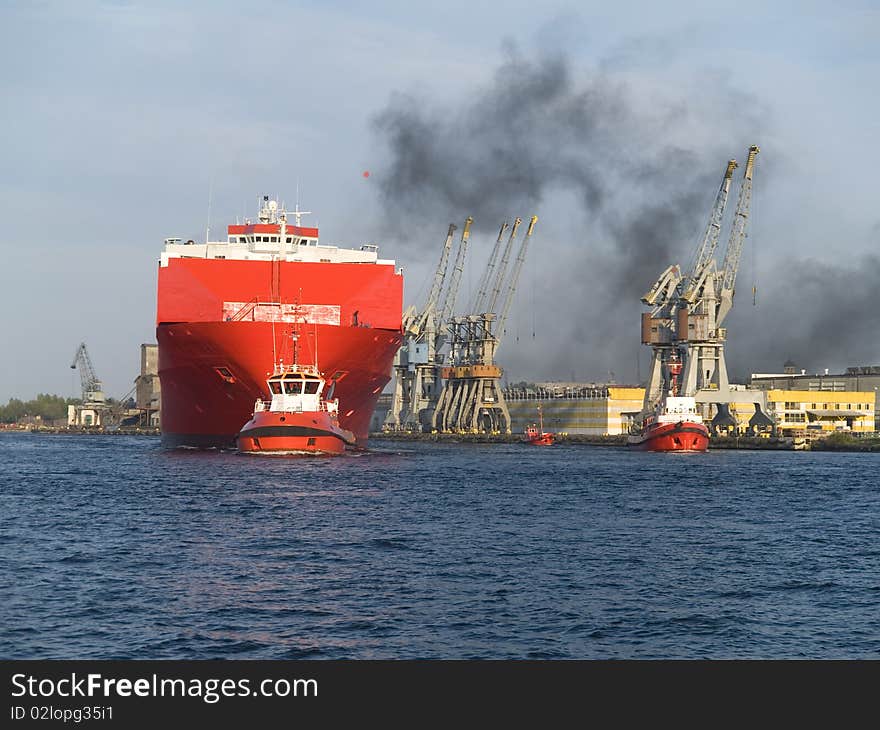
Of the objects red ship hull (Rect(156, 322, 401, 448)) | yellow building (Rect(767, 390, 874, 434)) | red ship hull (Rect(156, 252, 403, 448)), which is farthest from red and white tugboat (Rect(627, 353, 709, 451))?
yellow building (Rect(767, 390, 874, 434))

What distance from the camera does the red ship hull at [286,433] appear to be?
7244cm

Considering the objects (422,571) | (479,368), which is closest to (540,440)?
(479,368)

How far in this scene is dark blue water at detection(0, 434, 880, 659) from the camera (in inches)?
923

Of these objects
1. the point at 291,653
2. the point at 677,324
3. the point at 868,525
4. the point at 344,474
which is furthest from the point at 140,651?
the point at 677,324

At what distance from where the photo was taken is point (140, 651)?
22031mm

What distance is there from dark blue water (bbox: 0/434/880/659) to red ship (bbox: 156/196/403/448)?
19.3 meters

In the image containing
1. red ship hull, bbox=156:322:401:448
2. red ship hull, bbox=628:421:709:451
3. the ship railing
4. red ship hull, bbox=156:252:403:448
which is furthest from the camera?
red ship hull, bbox=628:421:709:451

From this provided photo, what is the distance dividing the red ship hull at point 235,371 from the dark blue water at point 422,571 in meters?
18.6

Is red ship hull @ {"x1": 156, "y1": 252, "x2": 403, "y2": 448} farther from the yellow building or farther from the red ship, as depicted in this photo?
the yellow building

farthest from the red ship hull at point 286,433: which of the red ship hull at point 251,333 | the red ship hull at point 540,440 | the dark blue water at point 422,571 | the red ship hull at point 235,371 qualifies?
the red ship hull at point 540,440

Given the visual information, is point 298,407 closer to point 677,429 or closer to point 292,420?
point 292,420

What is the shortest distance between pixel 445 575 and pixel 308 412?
43144 millimetres

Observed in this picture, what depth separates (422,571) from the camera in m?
31.4

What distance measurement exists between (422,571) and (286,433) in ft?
138
